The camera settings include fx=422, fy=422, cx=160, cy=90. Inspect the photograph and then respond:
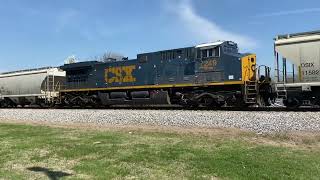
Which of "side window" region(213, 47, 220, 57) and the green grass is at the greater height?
"side window" region(213, 47, 220, 57)

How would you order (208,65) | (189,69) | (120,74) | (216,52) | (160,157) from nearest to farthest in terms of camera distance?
(160,157) < (216,52) < (208,65) < (189,69) < (120,74)

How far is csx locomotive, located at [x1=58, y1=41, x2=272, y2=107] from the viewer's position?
22.4m

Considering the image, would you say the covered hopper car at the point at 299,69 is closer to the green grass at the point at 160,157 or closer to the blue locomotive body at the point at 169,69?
the blue locomotive body at the point at 169,69

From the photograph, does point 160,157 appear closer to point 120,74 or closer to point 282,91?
point 282,91

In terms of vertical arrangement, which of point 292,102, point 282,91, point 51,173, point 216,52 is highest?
point 216,52

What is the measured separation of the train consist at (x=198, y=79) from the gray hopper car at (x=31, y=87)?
0.47m

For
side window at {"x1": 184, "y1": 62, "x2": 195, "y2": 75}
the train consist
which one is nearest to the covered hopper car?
the train consist

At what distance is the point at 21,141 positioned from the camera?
11.3 metres

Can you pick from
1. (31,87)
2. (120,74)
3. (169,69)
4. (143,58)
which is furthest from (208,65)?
(31,87)

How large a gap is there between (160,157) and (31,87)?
3020cm

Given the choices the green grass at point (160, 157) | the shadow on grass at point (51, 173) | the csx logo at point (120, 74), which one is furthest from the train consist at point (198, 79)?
the shadow on grass at point (51, 173)

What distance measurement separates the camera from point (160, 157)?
8.48 meters

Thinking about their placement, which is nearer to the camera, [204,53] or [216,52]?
[216,52]

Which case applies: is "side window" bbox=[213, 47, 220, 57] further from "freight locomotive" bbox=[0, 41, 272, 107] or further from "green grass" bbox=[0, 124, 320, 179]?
"green grass" bbox=[0, 124, 320, 179]
